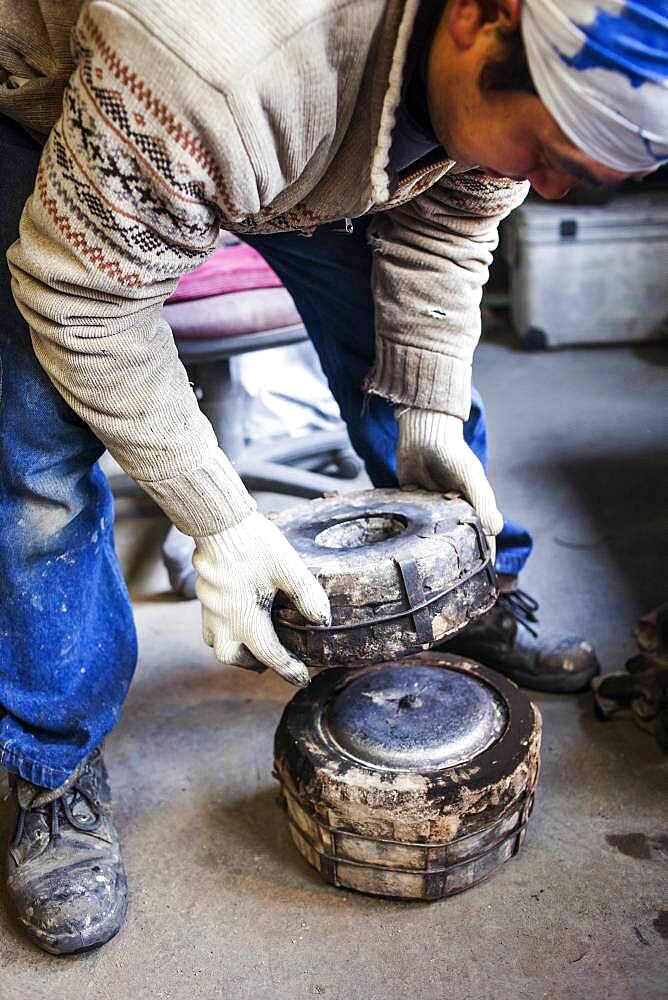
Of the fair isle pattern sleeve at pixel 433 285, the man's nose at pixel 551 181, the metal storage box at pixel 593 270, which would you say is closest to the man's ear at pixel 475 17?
the man's nose at pixel 551 181

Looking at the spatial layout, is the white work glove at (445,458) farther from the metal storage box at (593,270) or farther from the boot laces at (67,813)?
the metal storage box at (593,270)

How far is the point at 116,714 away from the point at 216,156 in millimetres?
810

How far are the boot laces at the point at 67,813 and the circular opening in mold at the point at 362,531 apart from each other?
49 cm

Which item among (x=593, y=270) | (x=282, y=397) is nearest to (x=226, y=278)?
(x=282, y=397)

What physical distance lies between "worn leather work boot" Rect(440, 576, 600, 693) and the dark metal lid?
28cm

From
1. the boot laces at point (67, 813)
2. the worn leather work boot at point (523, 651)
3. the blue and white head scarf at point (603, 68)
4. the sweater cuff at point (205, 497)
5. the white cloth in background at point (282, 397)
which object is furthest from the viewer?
the white cloth in background at point (282, 397)

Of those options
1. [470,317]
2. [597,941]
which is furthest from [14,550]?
[597,941]

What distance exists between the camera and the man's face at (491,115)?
0.85 meters

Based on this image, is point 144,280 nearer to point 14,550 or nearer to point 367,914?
point 14,550

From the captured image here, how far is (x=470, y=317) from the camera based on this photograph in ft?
4.37

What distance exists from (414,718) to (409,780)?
0.37ft

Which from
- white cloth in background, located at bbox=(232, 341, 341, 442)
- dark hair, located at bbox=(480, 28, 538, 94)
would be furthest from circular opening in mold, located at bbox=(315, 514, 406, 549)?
white cloth in background, located at bbox=(232, 341, 341, 442)

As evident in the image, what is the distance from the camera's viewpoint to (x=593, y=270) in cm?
340

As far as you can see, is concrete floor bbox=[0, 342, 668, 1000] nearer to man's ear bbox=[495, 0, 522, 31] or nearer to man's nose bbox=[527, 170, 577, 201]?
man's nose bbox=[527, 170, 577, 201]
